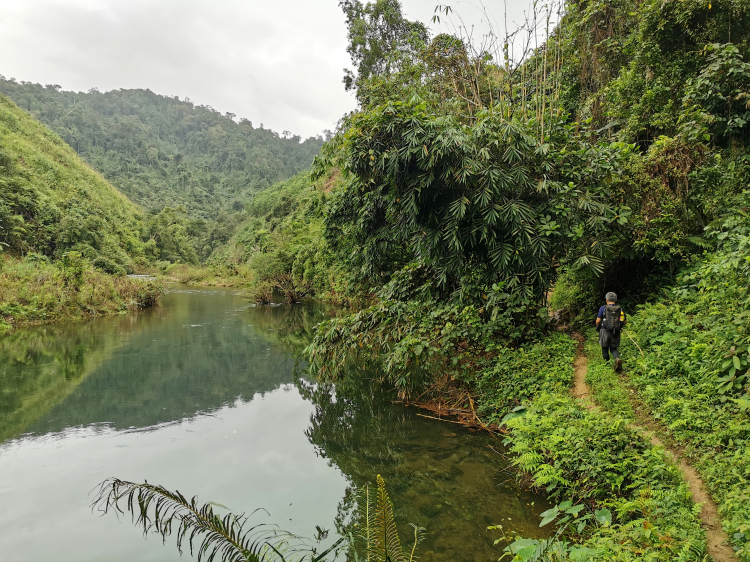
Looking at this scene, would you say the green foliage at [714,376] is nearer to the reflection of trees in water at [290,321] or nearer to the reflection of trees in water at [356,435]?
the reflection of trees in water at [356,435]

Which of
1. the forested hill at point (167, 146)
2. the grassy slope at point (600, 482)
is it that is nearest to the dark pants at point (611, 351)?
the grassy slope at point (600, 482)

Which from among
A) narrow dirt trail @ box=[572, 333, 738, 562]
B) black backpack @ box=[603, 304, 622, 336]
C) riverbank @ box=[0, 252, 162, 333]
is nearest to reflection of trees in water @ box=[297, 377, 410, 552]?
narrow dirt trail @ box=[572, 333, 738, 562]

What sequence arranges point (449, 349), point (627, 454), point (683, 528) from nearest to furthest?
point (683, 528)
point (627, 454)
point (449, 349)

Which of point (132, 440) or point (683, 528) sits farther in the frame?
point (132, 440)

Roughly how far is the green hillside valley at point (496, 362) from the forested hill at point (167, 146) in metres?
59.1

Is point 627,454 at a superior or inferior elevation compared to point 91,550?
superior

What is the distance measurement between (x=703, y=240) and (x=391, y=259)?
5.83 m

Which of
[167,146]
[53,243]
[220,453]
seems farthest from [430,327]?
[167,146]

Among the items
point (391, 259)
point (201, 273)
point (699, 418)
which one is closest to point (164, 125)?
point (201, 273)

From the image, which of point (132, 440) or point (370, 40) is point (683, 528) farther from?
point (370, 40)

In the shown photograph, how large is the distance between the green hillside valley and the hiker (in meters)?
0.03

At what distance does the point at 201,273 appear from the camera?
43.9 metres

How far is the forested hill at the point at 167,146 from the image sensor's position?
72312mm

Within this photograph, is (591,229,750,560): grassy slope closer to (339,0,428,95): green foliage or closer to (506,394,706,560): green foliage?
(506,394,706,560): green foliage
